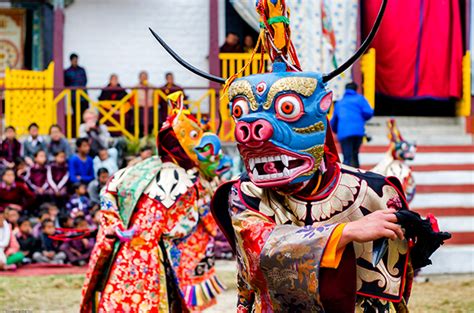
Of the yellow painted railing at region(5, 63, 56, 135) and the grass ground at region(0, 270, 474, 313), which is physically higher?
the yellow painted railing at region(5, 63, 56, 135)

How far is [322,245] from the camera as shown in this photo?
4.73 m

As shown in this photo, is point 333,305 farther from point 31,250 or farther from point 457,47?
point 457,47

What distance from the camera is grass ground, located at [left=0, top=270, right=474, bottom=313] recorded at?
10.9 metres

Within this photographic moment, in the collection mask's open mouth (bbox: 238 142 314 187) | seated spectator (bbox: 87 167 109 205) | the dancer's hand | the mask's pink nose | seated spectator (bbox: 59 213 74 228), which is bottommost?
seated spectator (bbox: 59 213 74 228)

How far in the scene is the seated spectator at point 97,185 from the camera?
14.3m

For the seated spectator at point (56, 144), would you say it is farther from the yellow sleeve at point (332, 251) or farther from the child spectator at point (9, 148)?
the yellow sleeve at point (332, 251)

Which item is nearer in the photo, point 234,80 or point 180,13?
point 234,80

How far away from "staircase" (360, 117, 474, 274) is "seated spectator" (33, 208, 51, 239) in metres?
4.44

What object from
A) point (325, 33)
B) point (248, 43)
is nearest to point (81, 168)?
point (248, 43)

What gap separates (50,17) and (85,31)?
0.75 m

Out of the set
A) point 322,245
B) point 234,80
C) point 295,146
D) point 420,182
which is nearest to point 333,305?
point 322,245

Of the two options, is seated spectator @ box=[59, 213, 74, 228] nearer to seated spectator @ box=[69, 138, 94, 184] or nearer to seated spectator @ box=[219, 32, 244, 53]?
seated spectator @ box=[69, 138, 94, 184]

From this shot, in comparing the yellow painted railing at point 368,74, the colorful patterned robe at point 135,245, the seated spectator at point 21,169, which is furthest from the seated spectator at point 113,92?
the colorful patterned robe at point 135,245

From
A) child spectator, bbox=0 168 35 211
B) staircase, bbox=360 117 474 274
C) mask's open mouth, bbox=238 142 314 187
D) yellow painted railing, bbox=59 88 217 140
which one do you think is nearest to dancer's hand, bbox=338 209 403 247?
mask's open mouth, bbox=238 142 314 187
